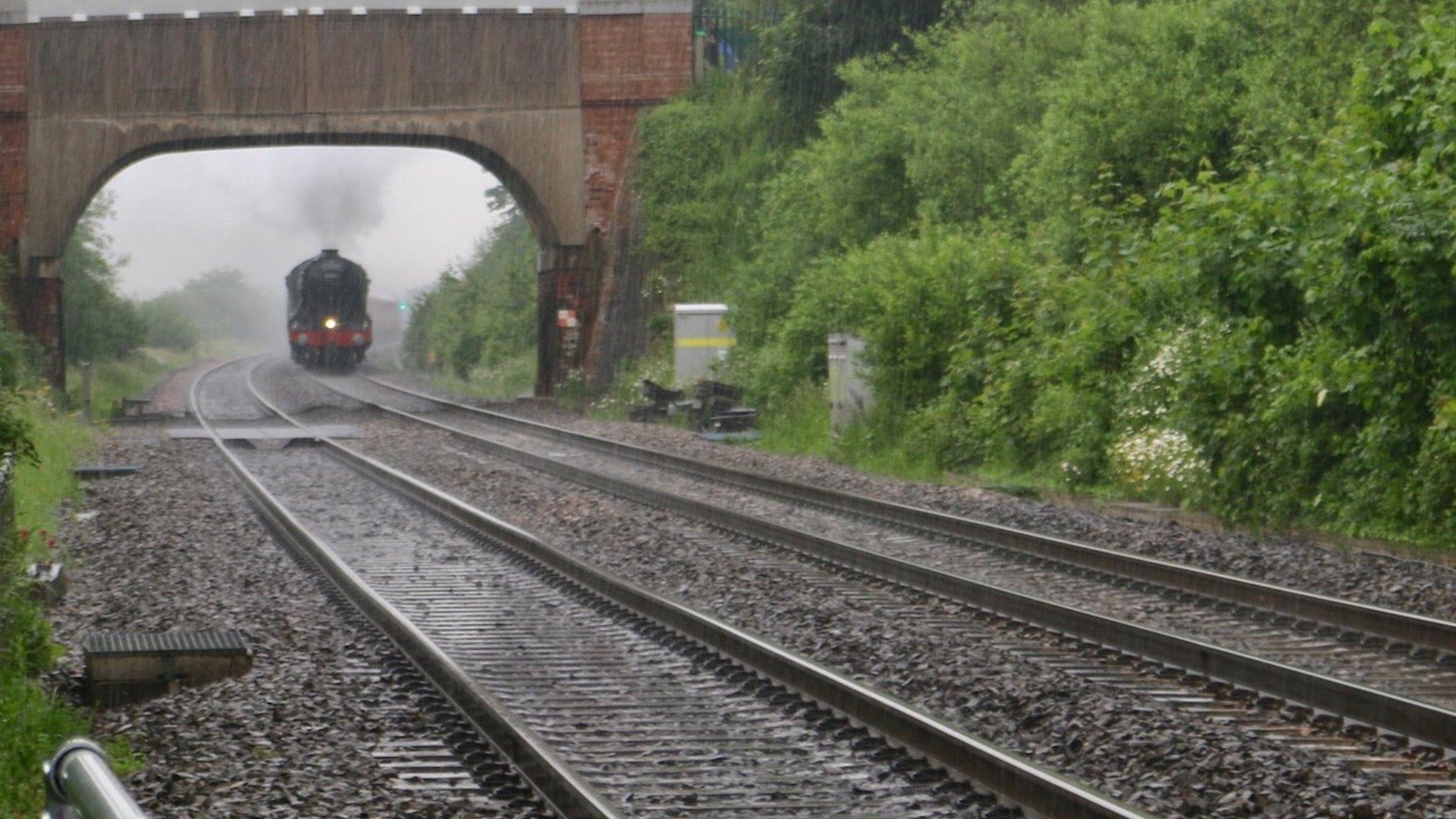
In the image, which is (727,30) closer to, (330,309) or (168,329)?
(330,309)

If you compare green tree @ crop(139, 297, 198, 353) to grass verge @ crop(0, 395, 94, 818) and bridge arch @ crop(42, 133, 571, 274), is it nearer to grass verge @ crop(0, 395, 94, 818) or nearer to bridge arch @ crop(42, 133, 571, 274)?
bridge arch @ crop(42, 133, 571, 274)

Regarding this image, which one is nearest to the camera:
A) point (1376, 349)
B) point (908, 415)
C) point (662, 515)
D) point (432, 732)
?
point (432, 732)

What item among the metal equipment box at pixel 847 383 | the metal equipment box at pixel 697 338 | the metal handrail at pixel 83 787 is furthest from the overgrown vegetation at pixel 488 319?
the metal handrail at pixel 83 787

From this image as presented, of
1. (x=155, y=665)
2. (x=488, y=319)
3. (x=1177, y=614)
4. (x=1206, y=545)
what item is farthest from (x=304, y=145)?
(x=1177, y=614)

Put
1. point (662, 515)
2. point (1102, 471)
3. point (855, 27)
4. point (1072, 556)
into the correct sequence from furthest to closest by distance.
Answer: point (855, 27) < point (1102, 471) < point (662, 515) < point (1072, 556)

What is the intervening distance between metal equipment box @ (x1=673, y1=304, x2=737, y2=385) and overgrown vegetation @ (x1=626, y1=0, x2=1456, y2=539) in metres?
0.67

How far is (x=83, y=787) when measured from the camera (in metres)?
2.43

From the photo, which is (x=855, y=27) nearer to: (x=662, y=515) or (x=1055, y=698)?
(x=662, y=515)

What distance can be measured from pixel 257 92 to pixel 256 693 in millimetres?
29292

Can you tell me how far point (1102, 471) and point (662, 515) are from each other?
4.94 meters

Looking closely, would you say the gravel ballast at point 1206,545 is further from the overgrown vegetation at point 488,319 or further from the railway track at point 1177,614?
the overgrown vegetation at point 488,319

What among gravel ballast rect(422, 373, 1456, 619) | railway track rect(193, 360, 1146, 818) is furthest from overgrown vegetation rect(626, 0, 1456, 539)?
railway track rect(193, 360, 1146, 818)

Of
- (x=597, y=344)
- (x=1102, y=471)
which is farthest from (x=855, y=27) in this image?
(x=1102, y=471)

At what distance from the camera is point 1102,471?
17.2 m
